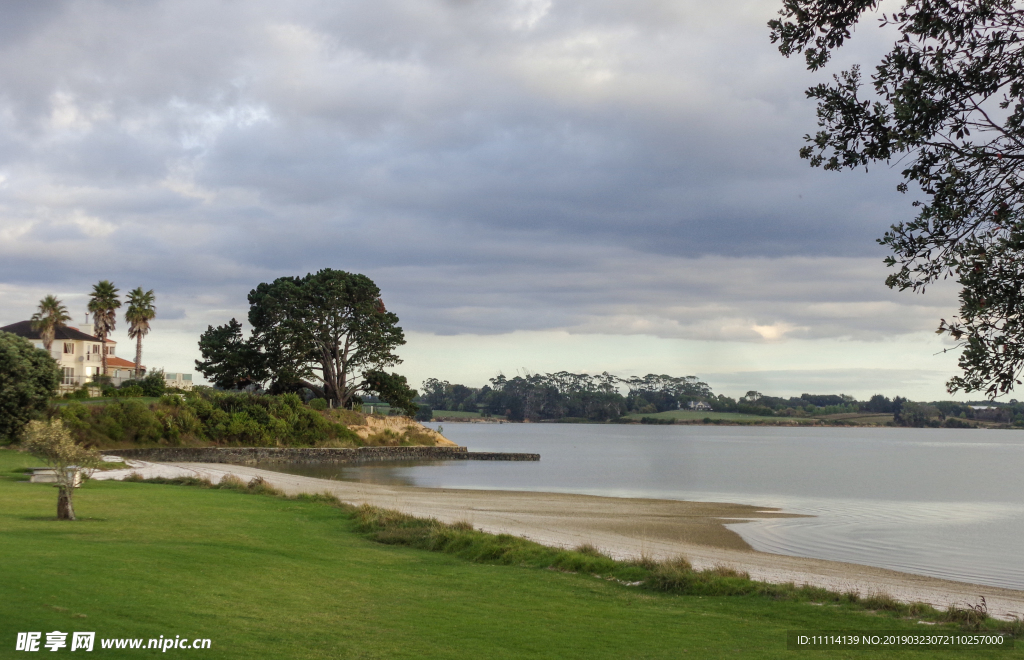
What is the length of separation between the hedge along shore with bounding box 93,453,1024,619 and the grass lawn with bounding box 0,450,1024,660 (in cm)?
393

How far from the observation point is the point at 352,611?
1080 centimetres

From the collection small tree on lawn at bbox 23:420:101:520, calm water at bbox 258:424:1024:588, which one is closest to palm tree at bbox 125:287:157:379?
calm water at bbox 258:424:1024:588

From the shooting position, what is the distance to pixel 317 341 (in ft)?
243

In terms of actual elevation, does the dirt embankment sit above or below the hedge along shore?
above

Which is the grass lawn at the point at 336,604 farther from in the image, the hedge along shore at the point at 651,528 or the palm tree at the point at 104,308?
the palm tree at the point at 104,308

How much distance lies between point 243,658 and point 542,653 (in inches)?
127

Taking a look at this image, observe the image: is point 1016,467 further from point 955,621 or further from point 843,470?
point 955,621

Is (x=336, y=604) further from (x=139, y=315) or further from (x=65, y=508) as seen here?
(x=139, y=315)

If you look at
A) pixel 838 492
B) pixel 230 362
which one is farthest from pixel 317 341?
pixel 838 492

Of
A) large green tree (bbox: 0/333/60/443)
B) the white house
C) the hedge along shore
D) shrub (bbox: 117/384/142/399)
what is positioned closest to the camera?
the hedge along shore

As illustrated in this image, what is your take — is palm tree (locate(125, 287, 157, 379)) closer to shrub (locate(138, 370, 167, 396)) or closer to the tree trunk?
shrub (locate(138, 370, 167, 396))

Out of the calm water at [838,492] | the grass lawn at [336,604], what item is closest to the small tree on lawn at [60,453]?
the grass lawn at [336,604]

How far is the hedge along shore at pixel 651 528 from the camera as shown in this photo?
16844mm

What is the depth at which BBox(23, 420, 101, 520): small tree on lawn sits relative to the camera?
651 inches
